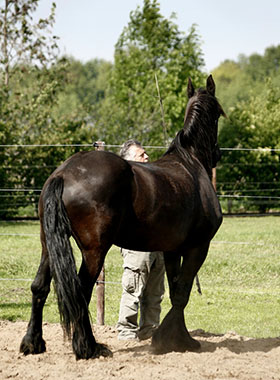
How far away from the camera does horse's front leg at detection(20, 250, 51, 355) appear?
405 centimetres

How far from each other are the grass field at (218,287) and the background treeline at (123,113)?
4.57 metres

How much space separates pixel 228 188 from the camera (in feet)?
68.0

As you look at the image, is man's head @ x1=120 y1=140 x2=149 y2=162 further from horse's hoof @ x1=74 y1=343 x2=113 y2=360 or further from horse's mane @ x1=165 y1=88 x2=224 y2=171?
horse's hoof @ x1=74 y1=343 x2=113 y2=360

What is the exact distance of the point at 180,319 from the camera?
4.50m

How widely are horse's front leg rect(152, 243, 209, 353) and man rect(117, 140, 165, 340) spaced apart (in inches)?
17.8

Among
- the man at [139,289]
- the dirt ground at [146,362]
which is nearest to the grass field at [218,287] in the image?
the man at [139,289]

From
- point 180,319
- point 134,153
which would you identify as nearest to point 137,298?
point 180,319

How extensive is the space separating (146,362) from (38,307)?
92cm

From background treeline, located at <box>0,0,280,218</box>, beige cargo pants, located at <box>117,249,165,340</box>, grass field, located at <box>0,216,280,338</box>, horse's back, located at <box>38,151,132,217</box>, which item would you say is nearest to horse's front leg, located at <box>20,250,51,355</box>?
horse's back, located at <box>38,151,132,217</box>

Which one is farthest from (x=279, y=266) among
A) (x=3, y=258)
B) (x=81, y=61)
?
(x=81, y=61)

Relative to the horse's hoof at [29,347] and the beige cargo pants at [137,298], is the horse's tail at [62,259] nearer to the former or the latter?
the horse's hoof at [29,347]

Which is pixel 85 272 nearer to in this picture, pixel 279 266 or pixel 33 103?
pixel 279 266

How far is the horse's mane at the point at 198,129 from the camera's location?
473cm

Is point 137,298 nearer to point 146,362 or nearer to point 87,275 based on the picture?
point 146,362
